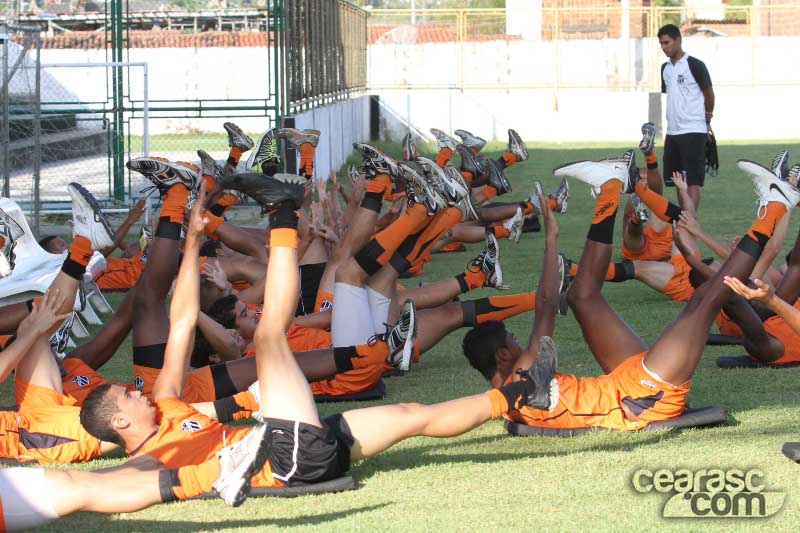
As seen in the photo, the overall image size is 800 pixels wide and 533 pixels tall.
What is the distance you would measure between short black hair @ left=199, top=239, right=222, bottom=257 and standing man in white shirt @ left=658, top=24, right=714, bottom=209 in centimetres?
547

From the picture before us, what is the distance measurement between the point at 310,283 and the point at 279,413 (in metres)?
3.75

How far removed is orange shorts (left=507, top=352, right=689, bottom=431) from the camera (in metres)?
5.58

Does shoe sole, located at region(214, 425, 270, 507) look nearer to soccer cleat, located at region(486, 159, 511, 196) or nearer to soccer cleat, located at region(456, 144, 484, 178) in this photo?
soccer cleat, located at region(456, 144, 484, 178)

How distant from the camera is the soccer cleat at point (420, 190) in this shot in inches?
293

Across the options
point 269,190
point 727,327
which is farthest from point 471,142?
point 269,190

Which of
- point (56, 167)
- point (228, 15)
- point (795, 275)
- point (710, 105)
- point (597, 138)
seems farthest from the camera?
point (228, 15)

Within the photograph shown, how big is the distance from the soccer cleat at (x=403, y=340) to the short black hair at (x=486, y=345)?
31 cm

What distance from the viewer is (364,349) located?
6.29m

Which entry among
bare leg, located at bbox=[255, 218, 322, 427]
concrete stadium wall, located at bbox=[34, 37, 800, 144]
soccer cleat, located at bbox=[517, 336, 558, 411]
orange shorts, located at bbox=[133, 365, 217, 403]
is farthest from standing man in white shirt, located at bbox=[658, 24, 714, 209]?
concrete stadium wall, located at bbox=[34, 37, 800, 144]

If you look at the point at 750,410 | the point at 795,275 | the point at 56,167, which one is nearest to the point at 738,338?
the point at 795,275

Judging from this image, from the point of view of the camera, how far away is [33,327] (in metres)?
5.46

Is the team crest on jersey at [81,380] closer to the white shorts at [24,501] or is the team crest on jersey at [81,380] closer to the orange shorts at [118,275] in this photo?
the white shorts at [24,501]

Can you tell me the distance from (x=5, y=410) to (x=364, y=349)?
1.96m

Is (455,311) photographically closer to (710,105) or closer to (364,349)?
(364,349)
